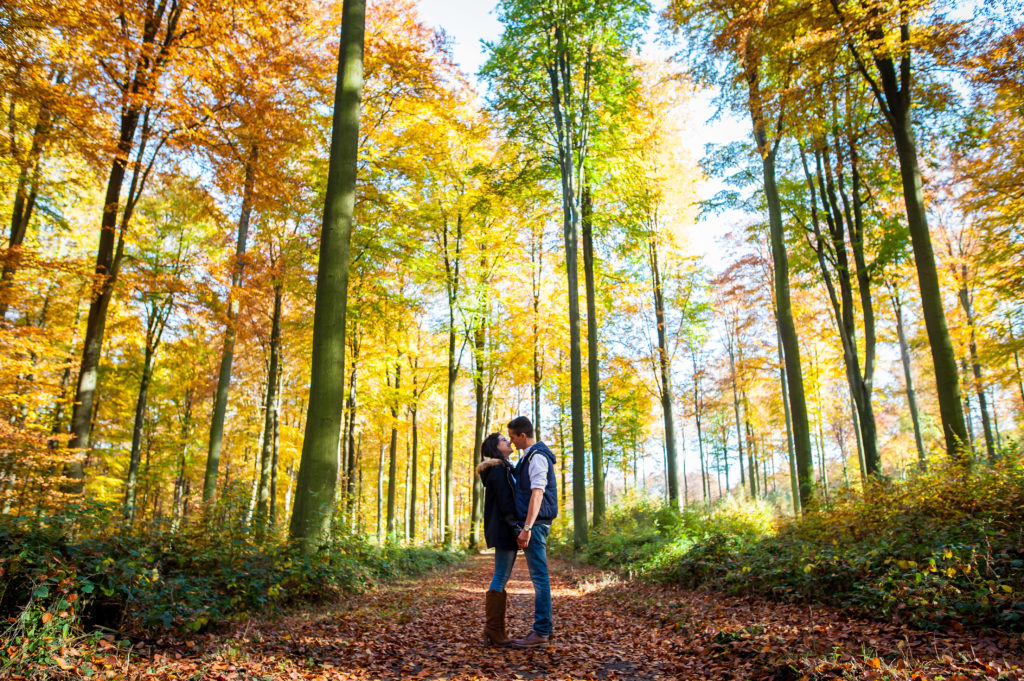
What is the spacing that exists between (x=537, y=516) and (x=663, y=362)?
596 inches

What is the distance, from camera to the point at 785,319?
1154cm

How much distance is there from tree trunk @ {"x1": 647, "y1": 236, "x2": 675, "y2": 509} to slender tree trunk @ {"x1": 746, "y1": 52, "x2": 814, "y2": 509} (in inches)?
265

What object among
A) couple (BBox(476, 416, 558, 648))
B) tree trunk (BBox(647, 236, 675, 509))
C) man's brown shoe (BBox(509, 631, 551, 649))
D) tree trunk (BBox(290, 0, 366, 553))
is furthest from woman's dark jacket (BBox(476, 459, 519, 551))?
tree trunk (BBox(647, 236, 675, 509))

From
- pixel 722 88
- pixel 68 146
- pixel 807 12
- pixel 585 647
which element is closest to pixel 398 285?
pixel 68 146

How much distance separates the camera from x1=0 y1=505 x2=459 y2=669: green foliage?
3.53 m

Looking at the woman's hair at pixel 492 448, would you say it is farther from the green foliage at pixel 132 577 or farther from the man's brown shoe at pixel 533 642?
the green foliage at pixel 132 577

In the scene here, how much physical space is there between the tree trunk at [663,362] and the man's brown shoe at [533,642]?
13734mm

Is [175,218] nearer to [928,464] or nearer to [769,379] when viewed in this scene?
[928,464]

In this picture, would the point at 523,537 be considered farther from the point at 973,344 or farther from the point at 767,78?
the point at 973,344

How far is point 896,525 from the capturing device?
5.90 meters

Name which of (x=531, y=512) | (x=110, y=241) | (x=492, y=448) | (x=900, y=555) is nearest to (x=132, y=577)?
(x=492, y=448)

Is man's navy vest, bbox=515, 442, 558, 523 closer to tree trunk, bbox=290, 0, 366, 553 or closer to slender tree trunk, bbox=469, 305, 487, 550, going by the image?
tree trunk, bbox=290, 0, 366, 553

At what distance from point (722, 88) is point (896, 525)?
31.4ft

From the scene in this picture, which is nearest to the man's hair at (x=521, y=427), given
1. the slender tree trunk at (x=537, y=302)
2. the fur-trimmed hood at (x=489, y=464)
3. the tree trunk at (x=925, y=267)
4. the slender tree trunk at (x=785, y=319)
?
the fur-trimmed hood at (x=489, y=464)
